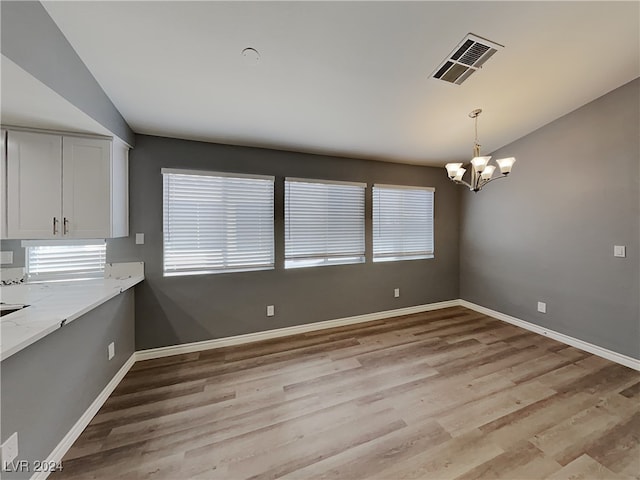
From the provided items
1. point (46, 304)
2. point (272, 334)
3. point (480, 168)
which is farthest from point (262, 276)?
point (480, 168)

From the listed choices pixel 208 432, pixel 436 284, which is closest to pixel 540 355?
pixel 436 284

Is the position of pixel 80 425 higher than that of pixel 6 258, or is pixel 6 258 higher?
pixel 6 258

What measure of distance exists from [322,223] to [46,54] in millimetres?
2721

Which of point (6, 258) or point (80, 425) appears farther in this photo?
point (6, 258)

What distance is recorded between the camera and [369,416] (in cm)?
186

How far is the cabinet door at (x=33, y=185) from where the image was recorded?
1902 millimetres

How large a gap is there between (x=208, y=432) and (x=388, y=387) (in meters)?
1.50

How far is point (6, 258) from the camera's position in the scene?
219 cm

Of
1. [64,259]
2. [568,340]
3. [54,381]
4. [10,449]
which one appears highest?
[64,259]

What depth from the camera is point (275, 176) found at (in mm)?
3156

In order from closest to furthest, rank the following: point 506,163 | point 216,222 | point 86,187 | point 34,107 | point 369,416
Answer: point 34,107
point 369,416
point 86,187
point 506,163
point 216,222

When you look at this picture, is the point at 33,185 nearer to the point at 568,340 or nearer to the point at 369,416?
the point at 369,416

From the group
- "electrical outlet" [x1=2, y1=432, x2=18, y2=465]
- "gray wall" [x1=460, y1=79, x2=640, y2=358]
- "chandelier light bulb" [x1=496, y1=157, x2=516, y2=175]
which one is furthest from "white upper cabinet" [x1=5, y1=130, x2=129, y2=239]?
"gray wall" [x1=460, y1=79, x2=640, y2=358]

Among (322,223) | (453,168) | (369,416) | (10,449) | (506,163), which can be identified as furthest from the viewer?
(322,223)
